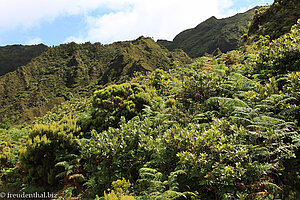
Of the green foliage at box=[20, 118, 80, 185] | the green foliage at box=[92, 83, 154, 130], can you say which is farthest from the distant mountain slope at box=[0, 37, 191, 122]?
the green foliage at box=[20, 118, 80, 185]

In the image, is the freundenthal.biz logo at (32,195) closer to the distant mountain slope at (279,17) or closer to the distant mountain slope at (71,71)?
the distant mountain slope at (279,17)

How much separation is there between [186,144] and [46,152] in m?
4.46

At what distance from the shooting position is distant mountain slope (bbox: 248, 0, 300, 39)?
951cm

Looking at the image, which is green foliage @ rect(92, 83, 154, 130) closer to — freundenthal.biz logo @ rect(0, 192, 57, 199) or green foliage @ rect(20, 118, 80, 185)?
green foliage @ rect(20, 118, 80, 185)

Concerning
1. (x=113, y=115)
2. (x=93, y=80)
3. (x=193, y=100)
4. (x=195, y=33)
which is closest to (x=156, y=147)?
(x=193, y=100)

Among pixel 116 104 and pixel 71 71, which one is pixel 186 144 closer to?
pixel 116 104

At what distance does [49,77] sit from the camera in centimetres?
5447

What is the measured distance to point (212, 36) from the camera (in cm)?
A: 7656

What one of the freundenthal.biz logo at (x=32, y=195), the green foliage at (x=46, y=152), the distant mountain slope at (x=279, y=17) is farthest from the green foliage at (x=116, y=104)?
the distant mountain slope at (x=279, y=17)

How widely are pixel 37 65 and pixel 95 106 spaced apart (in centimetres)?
6427

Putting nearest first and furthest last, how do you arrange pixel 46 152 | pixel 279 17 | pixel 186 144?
pixel 186 144
pixel 46 152
pixel 279 17

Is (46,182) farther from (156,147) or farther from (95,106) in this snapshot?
(156,147)

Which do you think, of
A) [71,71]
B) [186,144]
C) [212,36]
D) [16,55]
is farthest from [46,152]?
[16,55]

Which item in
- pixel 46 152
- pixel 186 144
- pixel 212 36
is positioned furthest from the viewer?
pixel 212 36
